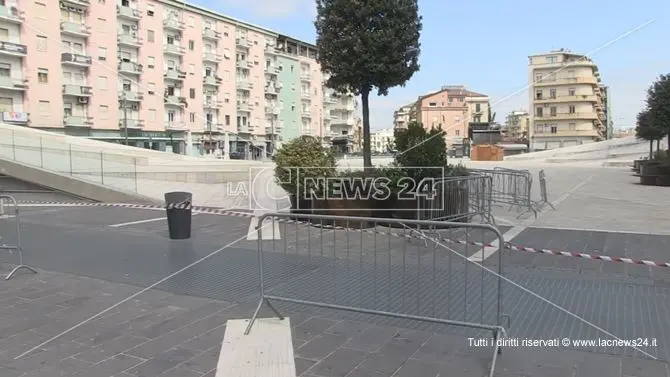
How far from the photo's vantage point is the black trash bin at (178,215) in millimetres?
9141

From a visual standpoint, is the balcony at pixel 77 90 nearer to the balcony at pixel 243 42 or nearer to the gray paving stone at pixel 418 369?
the balcony at pixel 243 42

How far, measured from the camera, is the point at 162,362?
12.7ft

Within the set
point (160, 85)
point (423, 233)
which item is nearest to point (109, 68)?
point (160, 85)

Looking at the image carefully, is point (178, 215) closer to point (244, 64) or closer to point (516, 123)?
point (244, 64)

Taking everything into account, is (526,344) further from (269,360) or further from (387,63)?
(387,63)

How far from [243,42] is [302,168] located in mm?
65516

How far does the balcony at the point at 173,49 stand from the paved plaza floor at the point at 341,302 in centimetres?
5507

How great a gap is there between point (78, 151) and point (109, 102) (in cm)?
3924

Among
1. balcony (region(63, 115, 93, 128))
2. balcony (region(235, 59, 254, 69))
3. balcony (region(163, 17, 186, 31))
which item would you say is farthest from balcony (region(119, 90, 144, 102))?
balcony (region(235, 59, 254, 69))

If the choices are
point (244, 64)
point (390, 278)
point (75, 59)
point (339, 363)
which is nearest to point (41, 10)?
point (75, 59)

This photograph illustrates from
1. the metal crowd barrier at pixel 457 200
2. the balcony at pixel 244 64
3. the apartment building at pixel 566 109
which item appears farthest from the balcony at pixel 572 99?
the metal crowd barrier at pixel 457 200

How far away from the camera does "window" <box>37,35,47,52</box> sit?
47.7 metres

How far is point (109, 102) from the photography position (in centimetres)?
5325

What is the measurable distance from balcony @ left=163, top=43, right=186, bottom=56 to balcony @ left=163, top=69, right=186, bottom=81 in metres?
1.97
